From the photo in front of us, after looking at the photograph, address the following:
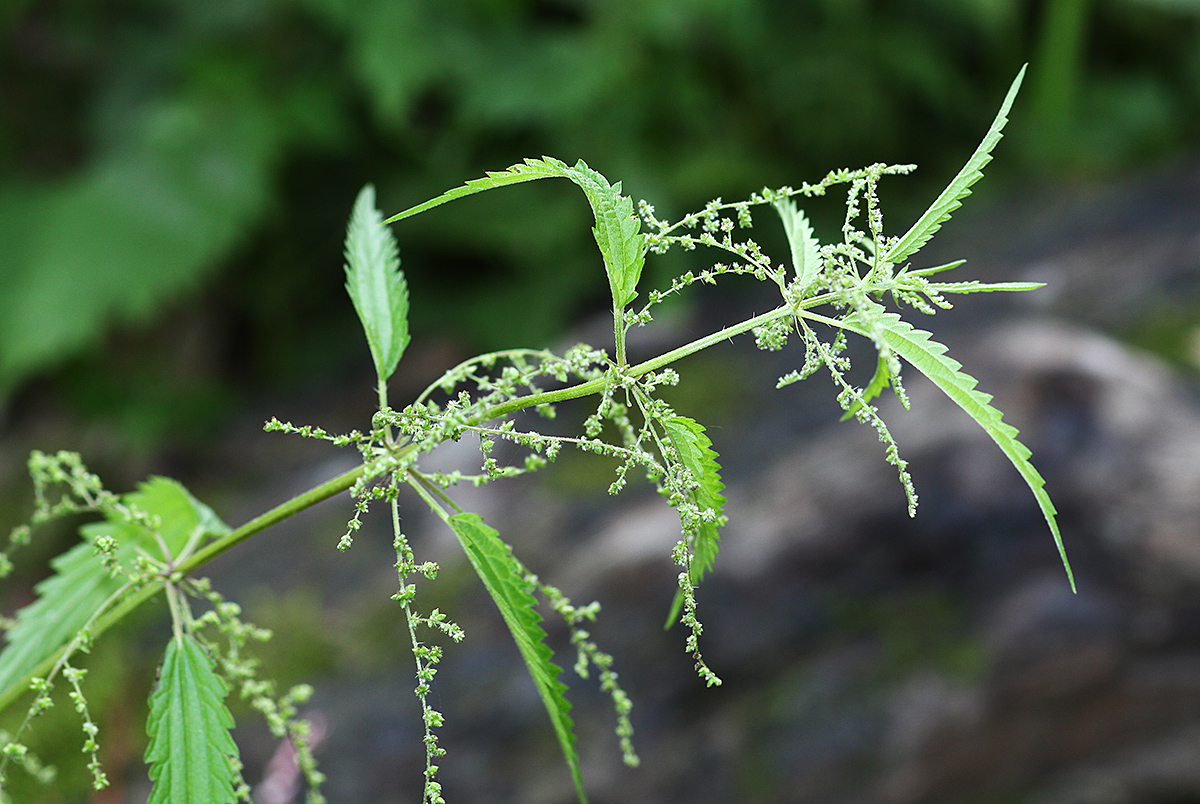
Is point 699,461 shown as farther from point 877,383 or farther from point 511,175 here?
point 511,175

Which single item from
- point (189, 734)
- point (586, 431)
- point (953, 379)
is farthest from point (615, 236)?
point (189, 734)

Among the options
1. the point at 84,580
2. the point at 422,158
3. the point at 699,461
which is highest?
the point at 422,158

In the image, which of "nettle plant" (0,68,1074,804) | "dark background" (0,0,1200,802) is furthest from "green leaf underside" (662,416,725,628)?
"dark background" (0,0,1200,802)

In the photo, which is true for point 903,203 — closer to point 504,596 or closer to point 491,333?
point 491,333

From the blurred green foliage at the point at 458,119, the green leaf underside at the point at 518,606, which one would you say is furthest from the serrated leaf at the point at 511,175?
the blurred green foliage at the point at 458,119

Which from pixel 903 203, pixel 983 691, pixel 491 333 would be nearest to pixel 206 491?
pixel 491 333

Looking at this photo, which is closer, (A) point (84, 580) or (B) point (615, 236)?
(B) point (615, 236)
